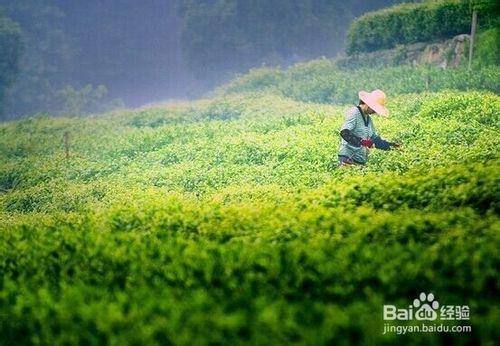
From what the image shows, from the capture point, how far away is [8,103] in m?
66.5

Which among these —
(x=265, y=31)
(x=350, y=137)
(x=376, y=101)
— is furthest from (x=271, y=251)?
(x=265, y=31)

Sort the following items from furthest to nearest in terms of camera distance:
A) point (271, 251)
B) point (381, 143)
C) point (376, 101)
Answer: point (381, 143) → point (376, 101) → point (271, 251)

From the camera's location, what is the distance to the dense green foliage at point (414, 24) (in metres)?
27.2

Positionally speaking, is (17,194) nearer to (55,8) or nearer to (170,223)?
(170,223)

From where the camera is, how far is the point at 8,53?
56.2 meters

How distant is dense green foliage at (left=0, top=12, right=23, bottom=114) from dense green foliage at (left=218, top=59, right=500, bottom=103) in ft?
81.6

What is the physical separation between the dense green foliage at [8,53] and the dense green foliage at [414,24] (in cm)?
3609

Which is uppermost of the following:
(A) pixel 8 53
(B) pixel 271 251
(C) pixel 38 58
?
(C) pixel 38 58

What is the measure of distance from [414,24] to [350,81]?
4569 mm

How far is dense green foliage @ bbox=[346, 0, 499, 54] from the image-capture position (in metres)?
27.2

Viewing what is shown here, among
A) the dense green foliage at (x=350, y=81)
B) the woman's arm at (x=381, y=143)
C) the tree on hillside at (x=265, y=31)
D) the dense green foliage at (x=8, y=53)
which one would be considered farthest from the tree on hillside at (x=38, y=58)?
the woman's arm at (x=381, y=143)

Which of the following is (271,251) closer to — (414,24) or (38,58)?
(414,24)

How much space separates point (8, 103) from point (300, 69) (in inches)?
1594

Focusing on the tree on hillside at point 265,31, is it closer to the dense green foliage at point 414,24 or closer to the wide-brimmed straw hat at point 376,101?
the dense green foliage at point 414,24
